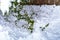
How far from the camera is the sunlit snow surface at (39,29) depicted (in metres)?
1.59

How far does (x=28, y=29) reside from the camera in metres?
1.67

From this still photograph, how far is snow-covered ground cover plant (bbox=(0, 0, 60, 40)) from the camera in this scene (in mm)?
1598

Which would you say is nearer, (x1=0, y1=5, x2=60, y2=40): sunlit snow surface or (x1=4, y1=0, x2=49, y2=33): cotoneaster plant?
(x1=0, y1=5, x2=60, y2=40): sunlit snow surface

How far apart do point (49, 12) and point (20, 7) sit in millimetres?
289

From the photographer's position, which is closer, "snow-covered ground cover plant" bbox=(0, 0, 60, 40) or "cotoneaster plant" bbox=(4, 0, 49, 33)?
"snow-covered ground cover plant" bbox=(0, 0, 60, 40)

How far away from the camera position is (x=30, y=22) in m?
1.70

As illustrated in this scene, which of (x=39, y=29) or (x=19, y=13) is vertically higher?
(x=19, y=13)

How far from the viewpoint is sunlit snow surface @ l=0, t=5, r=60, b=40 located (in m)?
1.59

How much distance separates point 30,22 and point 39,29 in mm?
114

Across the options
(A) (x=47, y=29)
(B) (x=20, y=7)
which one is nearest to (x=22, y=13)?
(B) (x=20, y=7)

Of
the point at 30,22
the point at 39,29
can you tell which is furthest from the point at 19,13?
the point at 39,29

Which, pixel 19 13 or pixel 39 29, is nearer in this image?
pixel 39 29

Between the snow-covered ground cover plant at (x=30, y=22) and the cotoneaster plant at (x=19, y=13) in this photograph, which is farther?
the cotoneaster plant at (x=19, y=13)

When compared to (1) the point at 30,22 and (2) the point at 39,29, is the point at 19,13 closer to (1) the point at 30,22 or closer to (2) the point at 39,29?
(1) the point at 30,22
